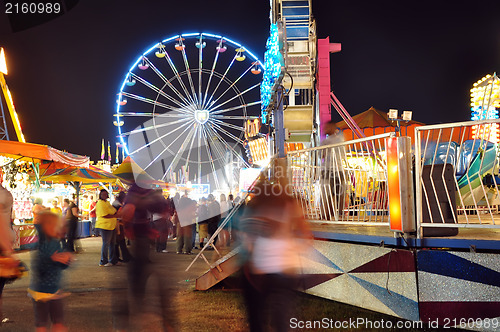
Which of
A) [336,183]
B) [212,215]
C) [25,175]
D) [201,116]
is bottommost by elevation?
[212,215]

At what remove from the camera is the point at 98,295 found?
24.0 ft

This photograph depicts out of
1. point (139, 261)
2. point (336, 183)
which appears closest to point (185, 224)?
point (336, 183)

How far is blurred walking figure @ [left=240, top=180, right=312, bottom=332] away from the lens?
355cm

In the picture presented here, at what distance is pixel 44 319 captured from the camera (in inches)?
162

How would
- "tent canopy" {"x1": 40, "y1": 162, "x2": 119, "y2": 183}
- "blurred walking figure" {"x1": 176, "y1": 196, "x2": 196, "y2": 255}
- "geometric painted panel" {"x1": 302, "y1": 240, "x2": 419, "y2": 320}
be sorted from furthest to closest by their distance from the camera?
"tent canopy" {"x1": 40, "y1": 162, "x2": 119, "y2": 183}
"blurred walking figure" {"x1": 176, "y1": 196, "x2": 196, "y2": 255}
"geometric painted panel" {"x1": 302, "y1": 240, "x2": 419, "y2": 320}

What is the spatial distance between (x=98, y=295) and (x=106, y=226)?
12.1 feet

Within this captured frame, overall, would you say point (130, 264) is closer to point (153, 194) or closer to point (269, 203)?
point (153, 194)

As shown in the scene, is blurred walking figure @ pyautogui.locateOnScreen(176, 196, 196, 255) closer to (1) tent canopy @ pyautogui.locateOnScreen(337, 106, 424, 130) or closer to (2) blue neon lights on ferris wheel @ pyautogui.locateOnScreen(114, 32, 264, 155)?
(2) blue neon lights on ferris wheel @ pyautogui.locateOnScreen(114, 32, 264, 155)

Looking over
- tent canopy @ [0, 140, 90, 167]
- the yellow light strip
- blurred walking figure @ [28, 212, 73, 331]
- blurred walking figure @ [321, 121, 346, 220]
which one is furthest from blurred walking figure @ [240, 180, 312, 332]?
the yellow light strip

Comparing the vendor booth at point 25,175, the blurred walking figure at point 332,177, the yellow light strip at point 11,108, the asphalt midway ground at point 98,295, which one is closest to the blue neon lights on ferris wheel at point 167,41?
the yellow light strip at point 11,108

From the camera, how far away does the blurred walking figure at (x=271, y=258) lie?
3.55 m

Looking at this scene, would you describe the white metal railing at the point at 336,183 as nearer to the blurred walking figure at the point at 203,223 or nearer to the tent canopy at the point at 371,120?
the blurred walking figure at the point at 203,223

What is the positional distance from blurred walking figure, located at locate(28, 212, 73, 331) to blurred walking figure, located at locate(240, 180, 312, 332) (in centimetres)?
174

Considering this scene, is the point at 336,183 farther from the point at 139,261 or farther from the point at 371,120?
the point at 371,120
